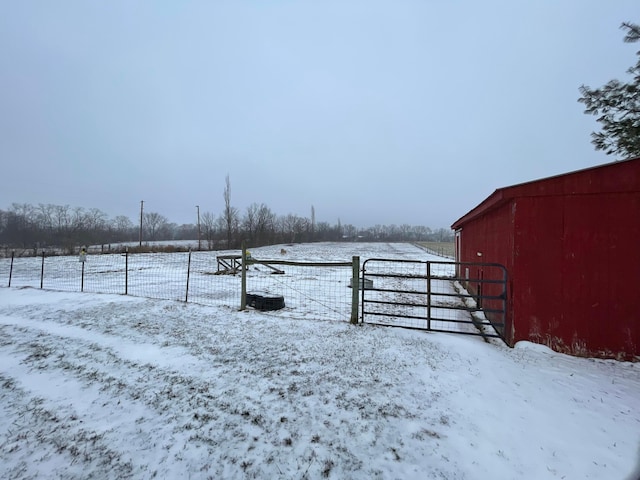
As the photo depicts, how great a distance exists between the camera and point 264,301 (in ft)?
22.7

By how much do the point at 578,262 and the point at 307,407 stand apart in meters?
4.50

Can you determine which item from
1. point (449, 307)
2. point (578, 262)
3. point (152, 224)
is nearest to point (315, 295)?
point (449, 307)

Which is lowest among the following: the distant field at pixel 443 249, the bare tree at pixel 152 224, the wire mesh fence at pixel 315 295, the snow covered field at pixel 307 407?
the wire mesh fence at pixel 315 295

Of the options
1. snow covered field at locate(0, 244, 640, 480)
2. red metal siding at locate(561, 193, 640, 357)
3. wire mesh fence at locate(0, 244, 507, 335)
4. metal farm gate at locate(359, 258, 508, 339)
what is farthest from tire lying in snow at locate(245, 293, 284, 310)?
red metal siding at locate(561, 193, 640, 357)

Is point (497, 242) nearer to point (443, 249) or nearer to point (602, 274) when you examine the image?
point (602, 274)

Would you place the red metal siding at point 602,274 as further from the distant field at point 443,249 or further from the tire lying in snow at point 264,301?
the distant field at point 443,249

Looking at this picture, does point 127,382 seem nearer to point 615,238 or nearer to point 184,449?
point 184,449

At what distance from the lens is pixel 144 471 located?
6.77 feet

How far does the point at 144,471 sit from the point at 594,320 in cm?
577

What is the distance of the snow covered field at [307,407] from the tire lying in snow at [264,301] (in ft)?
6.21

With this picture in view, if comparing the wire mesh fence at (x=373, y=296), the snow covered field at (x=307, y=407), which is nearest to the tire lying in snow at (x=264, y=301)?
the wire mesh fence at (x=373, y=296)

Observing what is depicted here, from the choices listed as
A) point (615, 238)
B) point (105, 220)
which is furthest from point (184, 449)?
point (105, 220)

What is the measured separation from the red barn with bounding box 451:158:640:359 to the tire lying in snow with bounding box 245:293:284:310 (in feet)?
15.7

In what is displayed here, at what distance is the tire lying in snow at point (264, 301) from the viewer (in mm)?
6934
